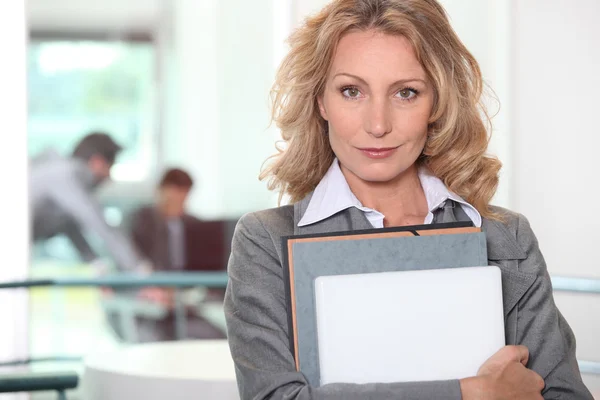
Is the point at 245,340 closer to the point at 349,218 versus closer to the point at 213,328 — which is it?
the point at 349,218

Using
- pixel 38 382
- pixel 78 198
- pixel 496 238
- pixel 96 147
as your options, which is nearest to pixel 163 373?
pixel 38 382

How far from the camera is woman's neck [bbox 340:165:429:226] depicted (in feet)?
5.46

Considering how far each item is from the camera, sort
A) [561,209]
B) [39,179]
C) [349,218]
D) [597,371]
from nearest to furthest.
→ [349,218] → [597,371] → [561,209] → [39,179]

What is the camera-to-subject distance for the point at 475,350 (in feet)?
4.82

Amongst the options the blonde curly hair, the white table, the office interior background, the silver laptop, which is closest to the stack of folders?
the silver laptop

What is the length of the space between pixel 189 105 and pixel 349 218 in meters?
3.88

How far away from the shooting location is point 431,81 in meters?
1.60

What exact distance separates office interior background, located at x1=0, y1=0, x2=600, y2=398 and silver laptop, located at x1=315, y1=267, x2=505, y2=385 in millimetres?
2125

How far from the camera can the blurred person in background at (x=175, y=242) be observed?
523 cm

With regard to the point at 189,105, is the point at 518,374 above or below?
below

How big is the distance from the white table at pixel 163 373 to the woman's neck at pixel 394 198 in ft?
3.05

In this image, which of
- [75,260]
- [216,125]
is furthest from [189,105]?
[75,260]

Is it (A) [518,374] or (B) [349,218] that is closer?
(A) [518,374]

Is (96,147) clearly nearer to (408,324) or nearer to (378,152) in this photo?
(378,152)
